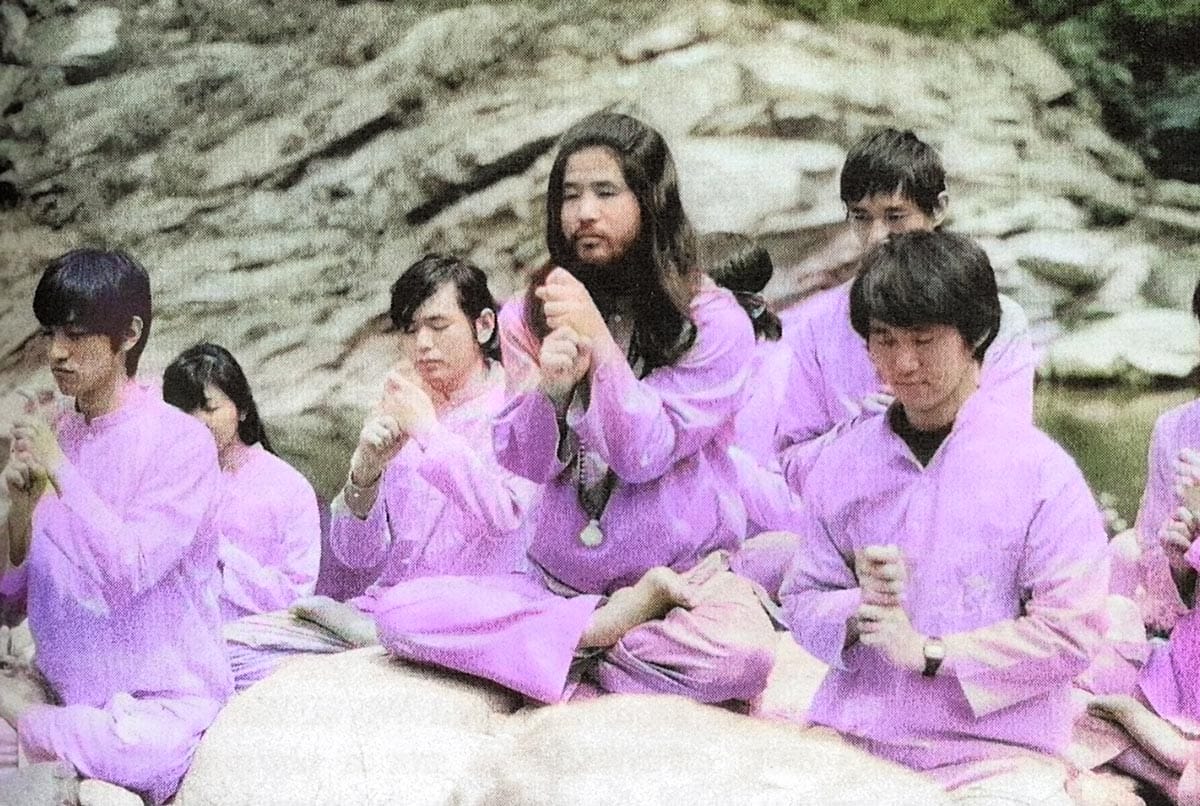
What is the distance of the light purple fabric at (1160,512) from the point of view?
324cm

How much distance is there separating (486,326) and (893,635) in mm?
1118

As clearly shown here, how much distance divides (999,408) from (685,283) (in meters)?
0.71

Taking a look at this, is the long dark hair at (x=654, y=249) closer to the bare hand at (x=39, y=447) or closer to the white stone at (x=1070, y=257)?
the white stone at (x=1070, y=257)

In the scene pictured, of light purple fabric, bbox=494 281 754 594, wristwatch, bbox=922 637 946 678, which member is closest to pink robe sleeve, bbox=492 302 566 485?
light purple fabric, bbox=494 281 754 594


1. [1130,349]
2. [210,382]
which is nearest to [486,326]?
[210,382]

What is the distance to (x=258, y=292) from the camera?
3.76m

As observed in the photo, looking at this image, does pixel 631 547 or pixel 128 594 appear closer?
pixel 631 547

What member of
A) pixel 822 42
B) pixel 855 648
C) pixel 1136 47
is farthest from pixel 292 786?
pixel 1136 47

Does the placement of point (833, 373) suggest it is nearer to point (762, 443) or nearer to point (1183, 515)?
point (762, 443)

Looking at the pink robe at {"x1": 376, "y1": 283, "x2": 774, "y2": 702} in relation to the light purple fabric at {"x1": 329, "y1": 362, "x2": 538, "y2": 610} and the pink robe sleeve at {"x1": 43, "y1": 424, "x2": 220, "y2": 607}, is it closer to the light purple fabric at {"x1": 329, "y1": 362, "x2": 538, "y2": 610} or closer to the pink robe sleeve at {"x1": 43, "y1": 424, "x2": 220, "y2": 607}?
the light purple fabric at {"x1": 329, "y1": 362, "x2": 538, "y2": 610}

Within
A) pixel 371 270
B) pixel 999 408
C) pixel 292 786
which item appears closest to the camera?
pixel 999 408

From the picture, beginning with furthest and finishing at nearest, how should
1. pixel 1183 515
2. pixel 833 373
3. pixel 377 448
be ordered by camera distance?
pixel 377 448 < pixel 833 373 < pixel 1183 515

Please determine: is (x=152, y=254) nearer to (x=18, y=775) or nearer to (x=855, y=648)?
(x=18, y=775)

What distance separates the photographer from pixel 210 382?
373cm
